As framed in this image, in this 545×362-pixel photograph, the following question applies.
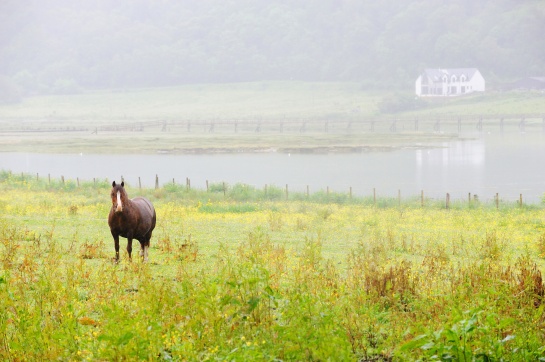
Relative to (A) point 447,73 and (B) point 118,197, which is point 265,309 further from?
(A) point 447,73

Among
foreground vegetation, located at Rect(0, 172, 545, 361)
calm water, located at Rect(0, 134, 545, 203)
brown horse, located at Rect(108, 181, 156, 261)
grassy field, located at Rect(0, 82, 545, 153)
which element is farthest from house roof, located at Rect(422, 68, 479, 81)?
brown horse, located at Rect(108, 181, 156, 261)

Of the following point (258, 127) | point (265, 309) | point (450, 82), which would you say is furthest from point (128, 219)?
point (450, 82)

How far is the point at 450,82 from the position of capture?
196875mm

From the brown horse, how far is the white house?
185 metres

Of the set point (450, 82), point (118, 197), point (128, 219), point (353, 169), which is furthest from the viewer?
point (450, 82)

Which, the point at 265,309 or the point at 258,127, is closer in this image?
the point at 265,309

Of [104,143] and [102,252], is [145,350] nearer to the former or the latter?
[102,252]

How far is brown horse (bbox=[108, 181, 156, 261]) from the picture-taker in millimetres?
15852

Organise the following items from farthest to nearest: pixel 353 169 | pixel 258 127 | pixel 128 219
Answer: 1. pixel 258 127
2. pixel 353 169
3. pixel 128 219

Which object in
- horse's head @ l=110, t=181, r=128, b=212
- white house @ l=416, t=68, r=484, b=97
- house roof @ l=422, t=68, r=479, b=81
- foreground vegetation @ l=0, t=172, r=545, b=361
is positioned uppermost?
house roof @ l=422, t=68, r=479, b=81

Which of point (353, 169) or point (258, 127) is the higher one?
point (258, 127)

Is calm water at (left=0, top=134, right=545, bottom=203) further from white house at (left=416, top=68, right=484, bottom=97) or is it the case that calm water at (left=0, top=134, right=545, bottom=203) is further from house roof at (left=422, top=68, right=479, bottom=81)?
house roof at (left=422, top=68, right=479, bottom=81)

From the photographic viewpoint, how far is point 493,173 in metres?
74.6

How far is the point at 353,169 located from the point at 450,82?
125m
